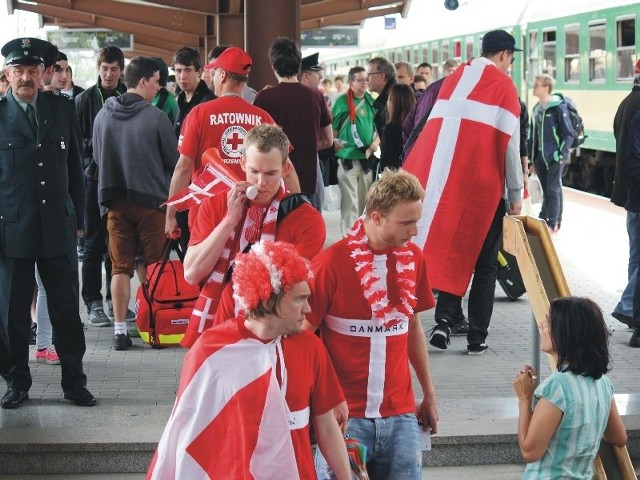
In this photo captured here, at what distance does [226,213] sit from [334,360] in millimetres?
795

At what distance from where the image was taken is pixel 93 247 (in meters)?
9.27

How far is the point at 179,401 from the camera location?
3.66 meters

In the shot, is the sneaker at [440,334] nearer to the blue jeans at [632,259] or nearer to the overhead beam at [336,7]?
the blue jeans at [632,259]

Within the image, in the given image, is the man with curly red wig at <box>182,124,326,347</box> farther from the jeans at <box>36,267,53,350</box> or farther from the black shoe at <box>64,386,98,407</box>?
the jeans at <box>36,267,53,350</box>

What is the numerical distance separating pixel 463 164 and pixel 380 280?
3.76m

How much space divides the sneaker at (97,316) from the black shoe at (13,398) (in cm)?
258

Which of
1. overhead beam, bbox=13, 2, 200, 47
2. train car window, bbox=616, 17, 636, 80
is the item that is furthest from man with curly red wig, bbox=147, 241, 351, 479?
overhead beam, bbox=13, 2, 200, 47

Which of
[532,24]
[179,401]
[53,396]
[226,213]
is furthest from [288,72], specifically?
[532,24]

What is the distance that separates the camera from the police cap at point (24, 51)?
6363 millimetres

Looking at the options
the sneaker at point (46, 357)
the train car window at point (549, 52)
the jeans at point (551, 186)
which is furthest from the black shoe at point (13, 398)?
the train car window at point (549, 52)

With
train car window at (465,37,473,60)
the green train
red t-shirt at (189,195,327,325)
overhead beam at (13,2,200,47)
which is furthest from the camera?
train car window at (465,37,473,60)

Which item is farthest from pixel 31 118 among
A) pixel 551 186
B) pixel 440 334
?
pixel 551 186

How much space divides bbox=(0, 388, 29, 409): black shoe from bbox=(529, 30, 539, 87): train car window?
19.2 metres

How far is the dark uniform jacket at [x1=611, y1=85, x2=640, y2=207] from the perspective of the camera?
845cm
